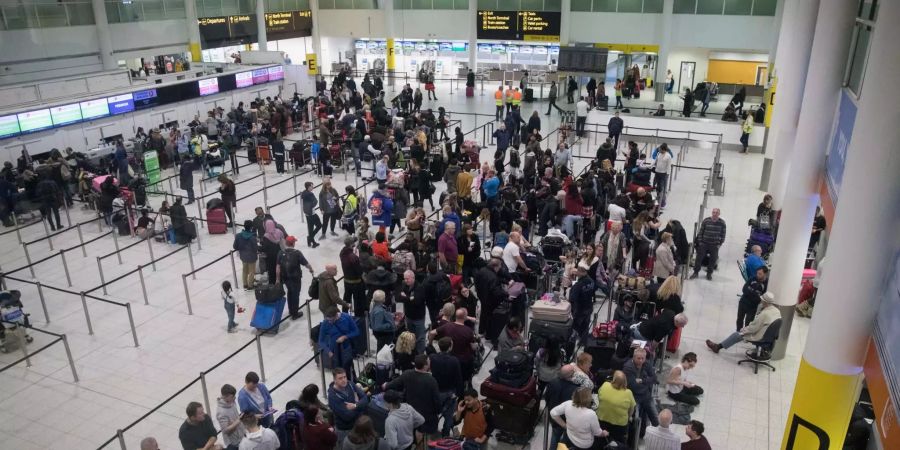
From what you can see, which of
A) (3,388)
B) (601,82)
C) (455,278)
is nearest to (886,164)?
(455,278)

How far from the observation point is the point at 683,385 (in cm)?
902

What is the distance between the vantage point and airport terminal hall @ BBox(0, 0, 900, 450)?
23.5 feet

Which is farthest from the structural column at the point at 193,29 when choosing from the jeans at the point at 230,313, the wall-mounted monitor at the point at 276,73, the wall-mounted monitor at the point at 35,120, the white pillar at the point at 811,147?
the white pillar at the point at 811,147

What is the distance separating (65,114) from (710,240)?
62.1ft

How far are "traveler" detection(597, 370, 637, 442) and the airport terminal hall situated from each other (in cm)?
3

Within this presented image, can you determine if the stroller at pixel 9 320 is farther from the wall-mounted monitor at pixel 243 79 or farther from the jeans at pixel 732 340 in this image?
the wall-mounted monitor at pixel 243 79

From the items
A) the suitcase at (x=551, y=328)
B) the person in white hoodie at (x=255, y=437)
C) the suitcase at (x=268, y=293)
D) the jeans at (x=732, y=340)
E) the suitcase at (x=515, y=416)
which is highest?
the person in white hoodie at (x=255, y=437)

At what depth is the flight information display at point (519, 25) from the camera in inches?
1379

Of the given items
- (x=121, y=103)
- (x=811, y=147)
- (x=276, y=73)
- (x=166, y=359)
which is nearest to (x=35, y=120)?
(x=121, y=103)

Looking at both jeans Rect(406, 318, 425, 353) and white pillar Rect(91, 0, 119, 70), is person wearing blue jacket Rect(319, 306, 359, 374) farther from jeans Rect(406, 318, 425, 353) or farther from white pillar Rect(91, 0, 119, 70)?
white pillar Rect(91, 0, 119, 70)

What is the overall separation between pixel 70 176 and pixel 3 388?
9237 millimetres

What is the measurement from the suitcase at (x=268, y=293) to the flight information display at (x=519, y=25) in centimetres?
2759

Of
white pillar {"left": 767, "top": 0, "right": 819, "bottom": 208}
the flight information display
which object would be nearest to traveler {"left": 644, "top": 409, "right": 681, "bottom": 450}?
white pillar {"left": 767, "top": 0, "right": 819, "bottom": 208}

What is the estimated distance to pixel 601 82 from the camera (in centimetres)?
3073
